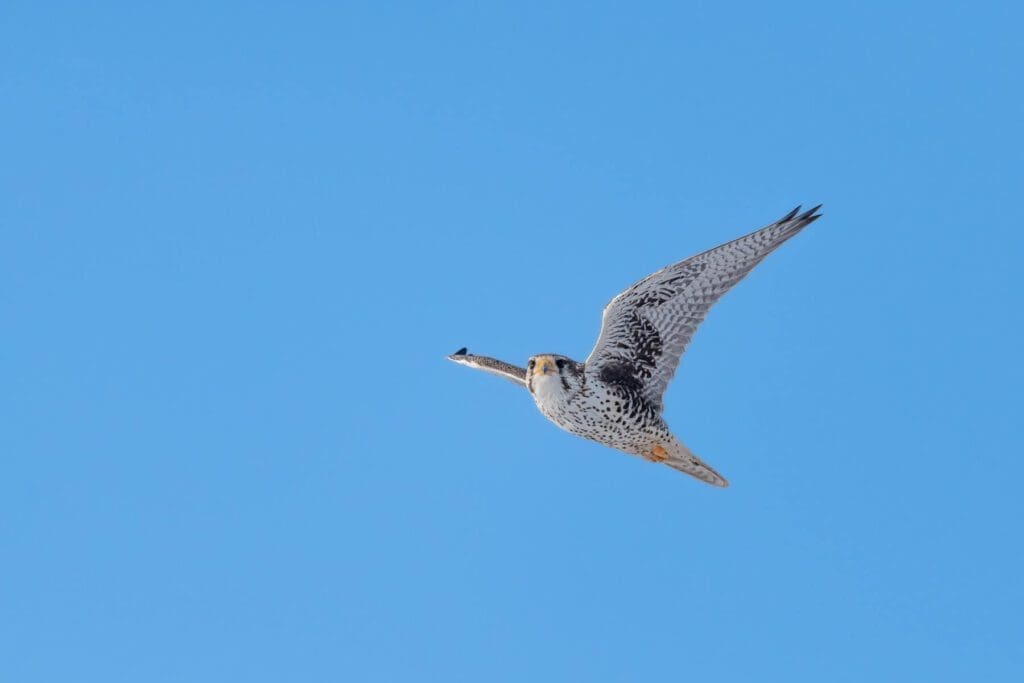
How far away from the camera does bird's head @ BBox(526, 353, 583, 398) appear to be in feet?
61.0

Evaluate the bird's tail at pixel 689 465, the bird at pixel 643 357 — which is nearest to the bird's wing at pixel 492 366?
the bird at pixel 643 357

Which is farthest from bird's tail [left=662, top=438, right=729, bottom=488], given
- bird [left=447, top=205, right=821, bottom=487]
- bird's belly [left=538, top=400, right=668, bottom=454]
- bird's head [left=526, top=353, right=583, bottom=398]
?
bird's head [left=526, top=353, right=583, bottom=398]

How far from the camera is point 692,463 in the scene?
19797 millimetres

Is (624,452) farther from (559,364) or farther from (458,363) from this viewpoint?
(458,363)

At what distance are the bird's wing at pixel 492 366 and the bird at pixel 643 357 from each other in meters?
1.13

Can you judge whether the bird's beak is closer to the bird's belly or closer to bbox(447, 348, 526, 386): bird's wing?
the bird's belly

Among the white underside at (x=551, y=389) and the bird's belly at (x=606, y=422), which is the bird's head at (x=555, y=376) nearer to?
the white underside at (x=551, y=389)

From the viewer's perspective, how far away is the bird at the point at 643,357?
61.4 feet

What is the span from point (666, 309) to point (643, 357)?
0.63 m

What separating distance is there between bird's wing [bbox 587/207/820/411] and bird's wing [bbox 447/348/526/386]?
1.50 meters

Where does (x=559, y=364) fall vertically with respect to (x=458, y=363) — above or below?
below

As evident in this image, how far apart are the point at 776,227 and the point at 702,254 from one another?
0.91 meters

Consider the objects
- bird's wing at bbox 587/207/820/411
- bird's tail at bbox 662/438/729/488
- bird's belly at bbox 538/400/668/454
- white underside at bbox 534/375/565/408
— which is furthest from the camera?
bird's tail at bbox 662/438/729/488

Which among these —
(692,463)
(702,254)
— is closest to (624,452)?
(692,463)
